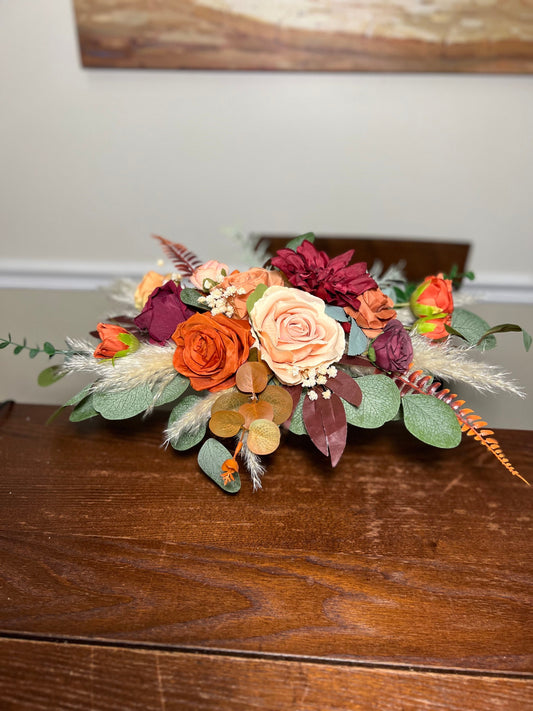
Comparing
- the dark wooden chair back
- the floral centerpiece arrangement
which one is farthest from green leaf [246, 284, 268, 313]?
the dark wooden chair back

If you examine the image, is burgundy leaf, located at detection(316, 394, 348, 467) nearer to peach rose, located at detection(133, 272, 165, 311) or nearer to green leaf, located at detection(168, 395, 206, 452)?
green leaf, located at detection(168, 395, 206, 452)

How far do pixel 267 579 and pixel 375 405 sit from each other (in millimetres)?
245

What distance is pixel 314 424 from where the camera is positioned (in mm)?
665

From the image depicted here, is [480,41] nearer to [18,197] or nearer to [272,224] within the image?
[272,224]

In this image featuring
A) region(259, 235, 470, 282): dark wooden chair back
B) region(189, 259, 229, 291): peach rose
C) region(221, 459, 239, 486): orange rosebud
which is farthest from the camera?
region(259, 235, 470, 282): dark wooden chair back

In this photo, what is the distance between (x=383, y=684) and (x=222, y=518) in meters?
0.25

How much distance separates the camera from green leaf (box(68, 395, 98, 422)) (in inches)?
28.9

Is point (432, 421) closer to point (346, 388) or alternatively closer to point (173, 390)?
point (346, 388)

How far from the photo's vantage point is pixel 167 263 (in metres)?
2.11

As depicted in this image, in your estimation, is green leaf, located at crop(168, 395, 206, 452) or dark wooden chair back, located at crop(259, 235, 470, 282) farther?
dark wooden chair back, located at crop(259, 235, 470, 282)

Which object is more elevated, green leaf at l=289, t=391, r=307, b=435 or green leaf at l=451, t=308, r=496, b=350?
green leaf at l=451, t=308, r=496, b=350

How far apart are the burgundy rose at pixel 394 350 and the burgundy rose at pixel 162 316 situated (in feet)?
0.86

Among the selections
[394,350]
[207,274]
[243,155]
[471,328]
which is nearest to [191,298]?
[207,274]

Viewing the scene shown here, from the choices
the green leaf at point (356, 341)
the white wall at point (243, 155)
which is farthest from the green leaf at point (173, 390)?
the white wall at point (243, 155)
